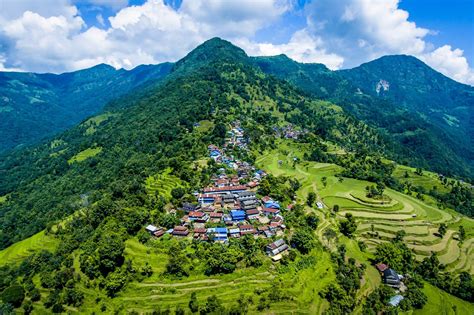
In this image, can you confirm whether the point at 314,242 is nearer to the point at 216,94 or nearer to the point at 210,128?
the point at 210,128

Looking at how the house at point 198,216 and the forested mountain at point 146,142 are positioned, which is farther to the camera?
the forested mountain at point 146,142

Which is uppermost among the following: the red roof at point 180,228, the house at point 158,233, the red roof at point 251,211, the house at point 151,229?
the red roof at point 251,211

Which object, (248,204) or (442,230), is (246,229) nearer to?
(248,204)

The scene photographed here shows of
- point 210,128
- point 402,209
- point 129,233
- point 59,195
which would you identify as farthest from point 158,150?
point 402,209

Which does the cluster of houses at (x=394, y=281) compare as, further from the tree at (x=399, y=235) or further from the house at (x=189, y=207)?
the house at (x=189, y=207)

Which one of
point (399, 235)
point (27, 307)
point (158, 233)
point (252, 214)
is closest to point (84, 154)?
point (158, 233)

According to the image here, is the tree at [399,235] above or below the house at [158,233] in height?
below

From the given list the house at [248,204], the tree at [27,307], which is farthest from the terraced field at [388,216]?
the tree at [27,307]
